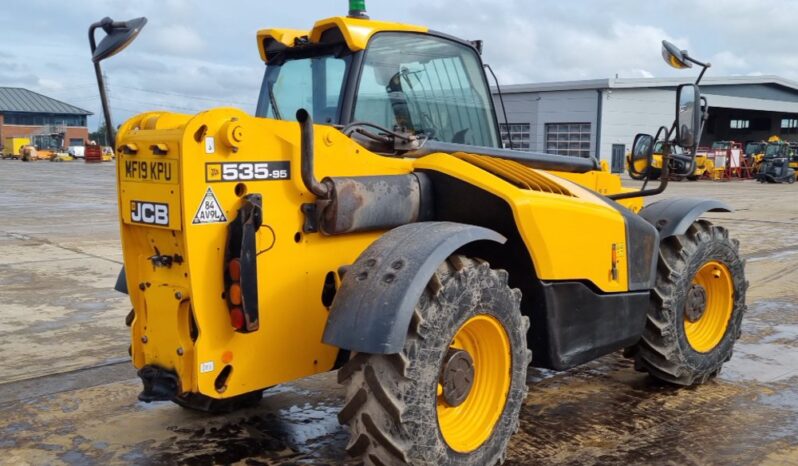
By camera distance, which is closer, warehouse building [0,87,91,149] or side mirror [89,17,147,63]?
side mirror [89,17,147,63]

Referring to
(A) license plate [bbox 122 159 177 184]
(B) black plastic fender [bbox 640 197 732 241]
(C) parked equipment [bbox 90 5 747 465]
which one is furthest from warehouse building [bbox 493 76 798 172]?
(A) license plate [bbox 122 159 177 184]

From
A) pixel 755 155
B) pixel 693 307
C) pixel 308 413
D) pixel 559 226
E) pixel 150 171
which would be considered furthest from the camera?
pixel 755 155

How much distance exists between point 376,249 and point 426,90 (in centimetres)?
138

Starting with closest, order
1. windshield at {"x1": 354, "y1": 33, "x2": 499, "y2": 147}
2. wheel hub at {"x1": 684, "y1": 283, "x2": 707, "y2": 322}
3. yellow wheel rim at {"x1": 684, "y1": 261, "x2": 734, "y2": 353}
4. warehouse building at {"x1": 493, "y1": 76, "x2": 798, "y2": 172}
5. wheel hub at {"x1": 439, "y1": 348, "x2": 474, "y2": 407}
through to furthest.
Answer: wheel hub at {"x1": 439, "y1": 348, "x2": 474, "y2": 407}
windshield at {"x1": 354, "y1": 33, "x2": 499, "y2": 147}
wheel hub at {"x1": 684, "y1": 283, "x2": 707, "y2": 322}
yellow wheel rim at {"x1": 684, "y1": 261, "x2": 734, "y2": 353}
warehouse building at {"x1": 493, "y1": 76, "x2": 798, "y2": 172}

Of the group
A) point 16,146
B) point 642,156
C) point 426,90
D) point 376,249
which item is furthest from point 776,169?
point 16,146

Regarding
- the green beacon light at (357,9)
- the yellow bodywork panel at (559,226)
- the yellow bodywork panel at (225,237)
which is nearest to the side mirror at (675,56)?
the yellow bodywork panel at (559,226)

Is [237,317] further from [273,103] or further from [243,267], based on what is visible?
[273,103]

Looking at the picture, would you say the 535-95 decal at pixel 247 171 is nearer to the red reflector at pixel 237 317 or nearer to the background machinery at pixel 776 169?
the red reflector at pixel 237 317

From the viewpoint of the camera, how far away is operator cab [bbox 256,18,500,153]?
12.9ft

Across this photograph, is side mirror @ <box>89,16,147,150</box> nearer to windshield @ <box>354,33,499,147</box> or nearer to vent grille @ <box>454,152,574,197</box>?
windshield @ <box>354,33,499,147</box>

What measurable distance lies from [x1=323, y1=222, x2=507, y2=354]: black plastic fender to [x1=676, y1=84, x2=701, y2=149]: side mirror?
5.18 ft

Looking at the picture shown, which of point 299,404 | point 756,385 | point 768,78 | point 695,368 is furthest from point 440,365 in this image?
point 768,78

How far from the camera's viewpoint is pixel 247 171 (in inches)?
122

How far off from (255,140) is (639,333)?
98.9 inches
